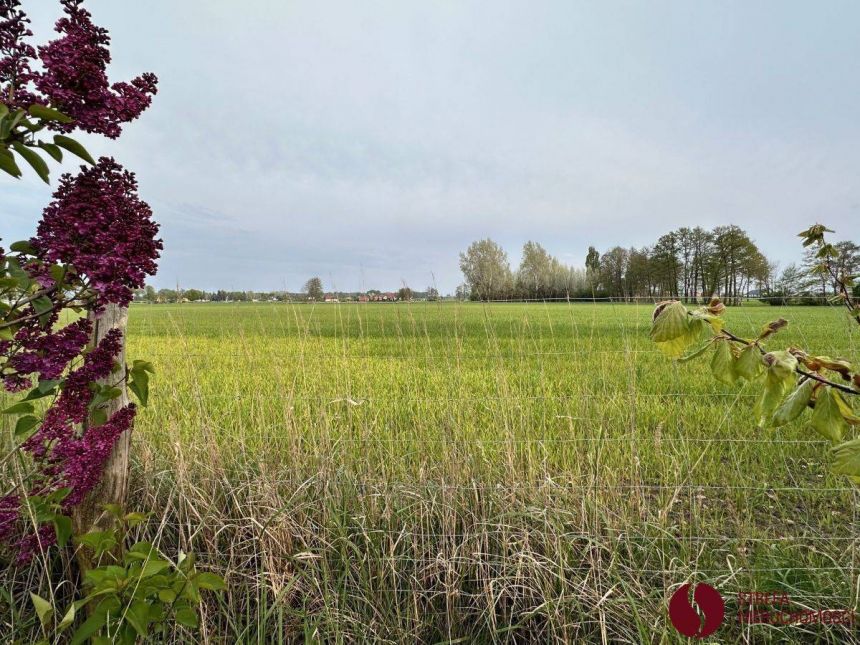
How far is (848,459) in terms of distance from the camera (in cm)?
90

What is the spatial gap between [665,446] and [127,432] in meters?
3.72

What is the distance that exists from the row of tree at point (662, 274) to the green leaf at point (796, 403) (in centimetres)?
64

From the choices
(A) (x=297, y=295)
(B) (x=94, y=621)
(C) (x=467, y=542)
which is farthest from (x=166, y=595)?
(A) (x=297, y=295)

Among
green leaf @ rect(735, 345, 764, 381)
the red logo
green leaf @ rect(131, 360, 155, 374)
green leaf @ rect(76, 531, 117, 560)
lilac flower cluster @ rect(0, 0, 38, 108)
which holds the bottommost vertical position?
the red logo

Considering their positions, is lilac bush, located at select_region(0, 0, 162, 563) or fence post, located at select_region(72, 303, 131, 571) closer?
lilac bush, located at select_region(0, 0, 162, 563)

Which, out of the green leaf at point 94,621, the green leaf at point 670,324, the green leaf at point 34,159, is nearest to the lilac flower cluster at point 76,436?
the green leaf at point 94,621

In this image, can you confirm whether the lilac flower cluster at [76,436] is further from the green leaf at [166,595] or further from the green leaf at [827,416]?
the green leaf at [827,416]

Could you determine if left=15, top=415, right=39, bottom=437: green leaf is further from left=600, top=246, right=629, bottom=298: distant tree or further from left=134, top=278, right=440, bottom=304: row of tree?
left=600, top=246, right=629, bottom=298: distant tree

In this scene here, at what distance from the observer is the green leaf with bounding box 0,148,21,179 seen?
933 mm

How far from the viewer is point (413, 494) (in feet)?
7.35

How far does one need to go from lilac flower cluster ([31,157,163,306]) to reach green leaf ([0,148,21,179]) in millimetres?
357

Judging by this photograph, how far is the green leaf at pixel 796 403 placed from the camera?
954mm

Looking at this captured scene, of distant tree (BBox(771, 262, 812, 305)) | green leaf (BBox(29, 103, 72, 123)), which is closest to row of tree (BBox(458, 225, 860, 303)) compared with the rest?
distant tree (BBox(771, 262, 812, 305))

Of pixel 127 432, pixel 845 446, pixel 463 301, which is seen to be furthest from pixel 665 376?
pixel 127 432
